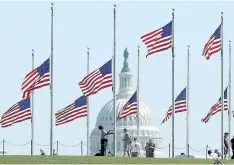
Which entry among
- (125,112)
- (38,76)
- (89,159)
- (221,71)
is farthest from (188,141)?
(89,159)

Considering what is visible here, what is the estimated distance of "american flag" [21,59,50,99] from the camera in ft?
271

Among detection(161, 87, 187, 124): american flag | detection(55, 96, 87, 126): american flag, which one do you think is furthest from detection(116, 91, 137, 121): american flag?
detection(55, 96, 87, 126): american flag

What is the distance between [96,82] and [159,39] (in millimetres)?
6250

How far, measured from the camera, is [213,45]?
3290 inches

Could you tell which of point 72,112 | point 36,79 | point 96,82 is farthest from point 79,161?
point 72,112

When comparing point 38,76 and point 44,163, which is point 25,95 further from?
point 44,163

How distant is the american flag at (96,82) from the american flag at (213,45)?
7050 millimetres

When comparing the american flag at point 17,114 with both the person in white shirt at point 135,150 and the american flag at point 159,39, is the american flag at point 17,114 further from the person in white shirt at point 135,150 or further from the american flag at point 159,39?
the american flag at point 159,39

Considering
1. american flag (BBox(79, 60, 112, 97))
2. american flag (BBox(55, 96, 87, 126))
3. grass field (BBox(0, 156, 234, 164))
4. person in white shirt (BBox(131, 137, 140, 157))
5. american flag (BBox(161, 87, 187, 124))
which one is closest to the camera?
grass field (BBox(0, 156, 234, 164))

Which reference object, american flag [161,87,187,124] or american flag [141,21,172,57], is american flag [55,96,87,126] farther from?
american flag [141,21,172,57]

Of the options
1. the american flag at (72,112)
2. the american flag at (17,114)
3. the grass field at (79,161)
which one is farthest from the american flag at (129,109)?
the grass field at (79,161)

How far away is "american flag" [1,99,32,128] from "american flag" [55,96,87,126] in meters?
2.17

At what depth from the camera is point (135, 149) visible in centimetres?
8619

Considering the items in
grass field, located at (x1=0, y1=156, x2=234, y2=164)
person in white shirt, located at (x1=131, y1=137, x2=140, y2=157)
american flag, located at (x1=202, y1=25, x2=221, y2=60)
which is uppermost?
american flag, located at (x1=202, y1=25, x2=221, y2=60)
